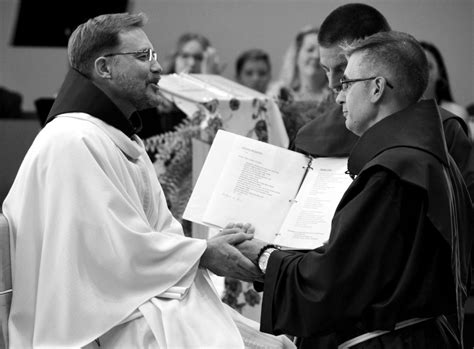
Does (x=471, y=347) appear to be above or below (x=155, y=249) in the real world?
below

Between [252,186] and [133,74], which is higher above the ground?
[133,74]

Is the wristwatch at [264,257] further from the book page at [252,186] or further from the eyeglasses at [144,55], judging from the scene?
the eyeglasses at [144,55]

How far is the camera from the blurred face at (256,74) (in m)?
7.11

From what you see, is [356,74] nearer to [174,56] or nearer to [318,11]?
[174,56]

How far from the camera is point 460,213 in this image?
2.78 meters

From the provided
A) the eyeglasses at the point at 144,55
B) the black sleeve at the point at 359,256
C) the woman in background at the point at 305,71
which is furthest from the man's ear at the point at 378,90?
the woman in background at the point at 305,71

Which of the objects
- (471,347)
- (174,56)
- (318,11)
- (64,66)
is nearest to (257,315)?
(471,347)

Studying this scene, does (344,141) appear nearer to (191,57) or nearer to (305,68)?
(305,68)

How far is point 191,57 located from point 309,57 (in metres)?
0.98

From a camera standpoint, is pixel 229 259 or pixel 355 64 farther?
pixel 229 259

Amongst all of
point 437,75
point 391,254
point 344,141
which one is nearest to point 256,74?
point 437,75

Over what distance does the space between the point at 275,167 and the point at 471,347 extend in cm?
151

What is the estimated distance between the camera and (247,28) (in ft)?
27.3

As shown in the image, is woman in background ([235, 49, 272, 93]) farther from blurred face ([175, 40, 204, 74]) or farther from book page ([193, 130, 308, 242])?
book page ([193, 130, 308, 242])
